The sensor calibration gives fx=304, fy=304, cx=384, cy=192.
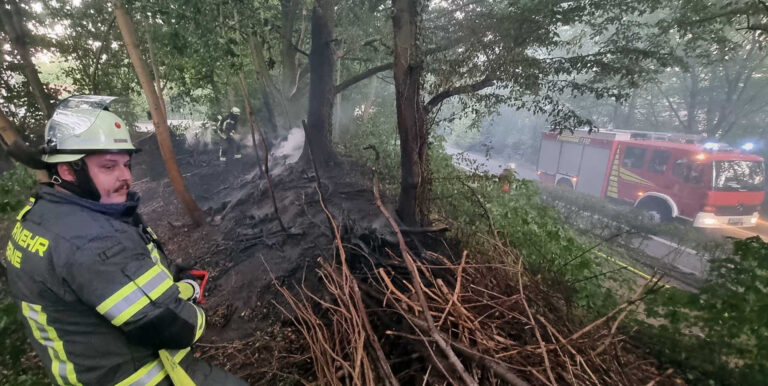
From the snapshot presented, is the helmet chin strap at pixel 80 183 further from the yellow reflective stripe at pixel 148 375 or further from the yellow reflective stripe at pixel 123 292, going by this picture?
the yellow reflective stripe at pixel 148 375

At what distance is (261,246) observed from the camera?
18.4 ft

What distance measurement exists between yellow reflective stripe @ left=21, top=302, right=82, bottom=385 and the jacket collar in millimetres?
511

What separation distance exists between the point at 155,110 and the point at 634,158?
1570cm

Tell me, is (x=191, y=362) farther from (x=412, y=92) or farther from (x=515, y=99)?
(x=515, y=99)

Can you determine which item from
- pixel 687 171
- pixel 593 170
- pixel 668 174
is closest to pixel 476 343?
pixel 687 171

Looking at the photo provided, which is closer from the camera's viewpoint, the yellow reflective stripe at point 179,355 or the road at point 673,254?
the yellow reflective stripe at point 179,355

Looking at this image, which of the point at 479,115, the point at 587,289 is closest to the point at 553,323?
the point at 587,289

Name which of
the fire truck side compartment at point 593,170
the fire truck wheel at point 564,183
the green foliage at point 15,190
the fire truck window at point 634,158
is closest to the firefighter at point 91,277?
the green foliage at point 15,190

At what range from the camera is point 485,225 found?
5.18 m

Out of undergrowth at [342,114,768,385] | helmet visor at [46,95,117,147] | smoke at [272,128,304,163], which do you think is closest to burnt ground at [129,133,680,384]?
undergrowth at [342,114,768,385]

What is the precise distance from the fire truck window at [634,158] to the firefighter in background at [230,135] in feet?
51.0

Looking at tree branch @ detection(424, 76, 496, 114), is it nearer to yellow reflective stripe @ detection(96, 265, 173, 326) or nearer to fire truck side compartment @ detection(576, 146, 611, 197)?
yellow reflective stripe @ detection(96, 265, 173, 326)

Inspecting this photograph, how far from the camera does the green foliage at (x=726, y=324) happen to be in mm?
2332

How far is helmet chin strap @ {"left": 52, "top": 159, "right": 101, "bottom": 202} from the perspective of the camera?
1.64 meters
